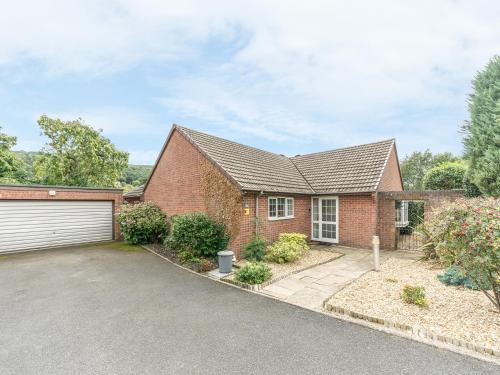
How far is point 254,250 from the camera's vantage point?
31.0 ft

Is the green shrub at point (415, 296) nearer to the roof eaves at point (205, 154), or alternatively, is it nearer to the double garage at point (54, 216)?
the roof eaves at point (205, 154)

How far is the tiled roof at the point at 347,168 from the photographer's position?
1205 cm

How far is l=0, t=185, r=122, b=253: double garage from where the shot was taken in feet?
39.1

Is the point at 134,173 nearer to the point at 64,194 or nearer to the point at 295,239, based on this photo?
the point at 64,194

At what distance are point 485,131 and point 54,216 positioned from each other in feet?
65.9

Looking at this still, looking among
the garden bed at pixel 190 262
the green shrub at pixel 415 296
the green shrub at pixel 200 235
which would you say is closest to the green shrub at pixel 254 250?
the green shrub at pixel 200 235

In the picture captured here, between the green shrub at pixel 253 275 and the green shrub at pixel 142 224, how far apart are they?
7.44 meters

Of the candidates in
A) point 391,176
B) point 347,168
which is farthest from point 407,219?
point 347,168

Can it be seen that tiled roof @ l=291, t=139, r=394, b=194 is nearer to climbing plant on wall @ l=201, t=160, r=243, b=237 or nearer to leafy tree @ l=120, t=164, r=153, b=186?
climbing plant on wall @ l=201, t=160, r=243, b=237

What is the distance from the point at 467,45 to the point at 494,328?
8948mm

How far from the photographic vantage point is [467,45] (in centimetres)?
824

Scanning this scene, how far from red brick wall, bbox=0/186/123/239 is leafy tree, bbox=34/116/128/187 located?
9831 millimetres

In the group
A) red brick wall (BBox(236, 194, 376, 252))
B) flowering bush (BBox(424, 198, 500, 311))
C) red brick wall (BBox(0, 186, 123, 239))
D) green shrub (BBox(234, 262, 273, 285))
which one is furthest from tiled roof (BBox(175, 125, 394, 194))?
red brick wall (BBox(0, 186, 123, 239))

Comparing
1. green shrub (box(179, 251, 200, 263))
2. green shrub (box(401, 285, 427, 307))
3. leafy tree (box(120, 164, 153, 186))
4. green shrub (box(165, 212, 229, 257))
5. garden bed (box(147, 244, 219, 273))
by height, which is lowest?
garden bed (box(147, 244, 219, 273))
